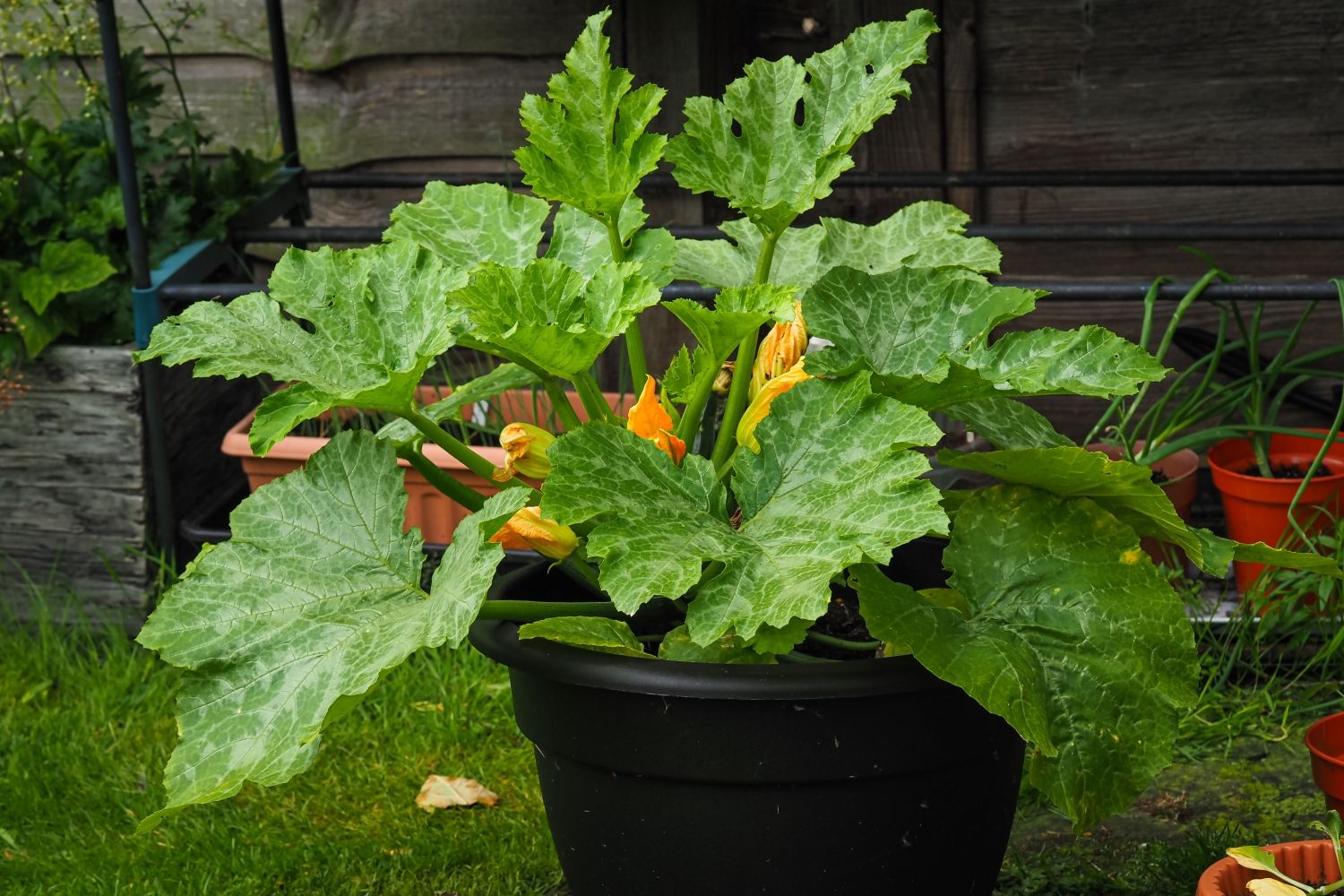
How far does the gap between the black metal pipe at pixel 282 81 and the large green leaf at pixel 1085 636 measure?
1815mm

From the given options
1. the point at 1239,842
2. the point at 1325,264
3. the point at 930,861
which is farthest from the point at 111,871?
the point at 1325,264

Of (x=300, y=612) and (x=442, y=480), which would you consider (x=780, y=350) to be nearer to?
(x=442, y=480)

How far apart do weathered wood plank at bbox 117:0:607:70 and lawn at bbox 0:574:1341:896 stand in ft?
3.86

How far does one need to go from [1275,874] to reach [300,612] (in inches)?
30.2

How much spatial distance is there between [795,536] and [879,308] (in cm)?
24

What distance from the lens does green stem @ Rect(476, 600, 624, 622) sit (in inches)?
46.6

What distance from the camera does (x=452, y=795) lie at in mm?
1791

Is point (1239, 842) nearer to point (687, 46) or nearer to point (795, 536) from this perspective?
point (795, 536)

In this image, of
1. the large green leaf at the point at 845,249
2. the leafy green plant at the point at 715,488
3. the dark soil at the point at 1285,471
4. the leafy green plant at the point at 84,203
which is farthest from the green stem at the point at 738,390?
the leafy green plant at the point at 84,203

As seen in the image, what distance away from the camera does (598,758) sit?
45.6 inches

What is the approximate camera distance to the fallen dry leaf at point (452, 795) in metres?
1.78

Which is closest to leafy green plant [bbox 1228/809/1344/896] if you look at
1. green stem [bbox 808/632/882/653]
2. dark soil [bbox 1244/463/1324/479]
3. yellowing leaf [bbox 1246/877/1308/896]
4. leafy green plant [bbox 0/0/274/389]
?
yellowing leaf [bbox 1246/877/1308/896]

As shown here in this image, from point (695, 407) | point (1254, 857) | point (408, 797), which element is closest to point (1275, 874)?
point (1254, 857)

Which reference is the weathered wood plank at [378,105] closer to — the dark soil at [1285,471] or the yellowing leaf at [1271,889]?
the dark soil at [1285,471]
